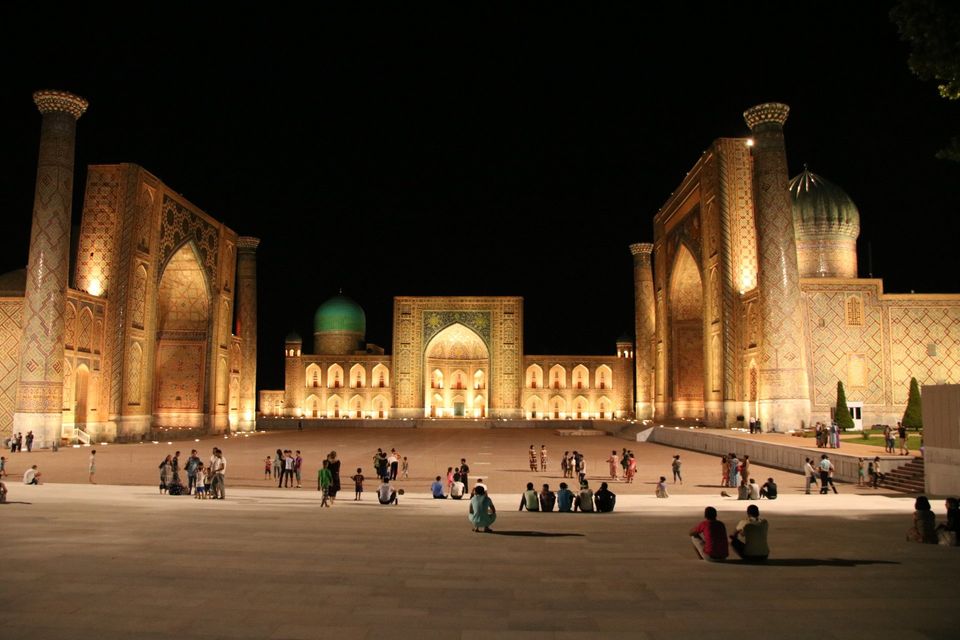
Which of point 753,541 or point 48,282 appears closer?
point 753,541

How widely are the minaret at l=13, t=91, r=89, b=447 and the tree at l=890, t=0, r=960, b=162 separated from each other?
18.5 metres

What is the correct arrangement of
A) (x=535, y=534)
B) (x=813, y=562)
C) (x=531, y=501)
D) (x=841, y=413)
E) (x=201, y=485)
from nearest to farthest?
1. (x=813, y=562)
2. (x=535, y=534)
3. (x=531, y=501)
4. (x=201, y=485)
5. (x=841, y=413)

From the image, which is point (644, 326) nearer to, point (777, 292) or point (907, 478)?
point (777, 292)

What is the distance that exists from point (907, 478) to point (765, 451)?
4026 millimetres

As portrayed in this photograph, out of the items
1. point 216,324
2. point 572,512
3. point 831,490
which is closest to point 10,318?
point 216,324

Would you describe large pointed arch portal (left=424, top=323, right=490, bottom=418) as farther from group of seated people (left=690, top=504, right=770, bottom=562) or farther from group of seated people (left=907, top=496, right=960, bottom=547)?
group of seated people (left=690, top=504, right=770, bottom=562)

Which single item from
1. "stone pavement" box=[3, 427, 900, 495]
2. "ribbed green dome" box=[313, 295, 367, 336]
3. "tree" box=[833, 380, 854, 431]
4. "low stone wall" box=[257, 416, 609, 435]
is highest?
"ribbed green dome" box=[313, 295, 367, 336]

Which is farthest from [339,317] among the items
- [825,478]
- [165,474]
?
[825,478]

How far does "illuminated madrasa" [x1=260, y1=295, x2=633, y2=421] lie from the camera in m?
41.2

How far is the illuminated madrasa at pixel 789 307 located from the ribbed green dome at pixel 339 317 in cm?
2424

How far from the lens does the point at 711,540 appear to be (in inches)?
220

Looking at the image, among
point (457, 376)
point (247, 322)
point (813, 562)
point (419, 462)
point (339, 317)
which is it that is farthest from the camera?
point (339, 317)

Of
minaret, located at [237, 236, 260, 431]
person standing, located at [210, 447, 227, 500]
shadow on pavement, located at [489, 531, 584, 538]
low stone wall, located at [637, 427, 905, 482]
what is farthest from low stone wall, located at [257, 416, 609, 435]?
shadow on pavement, located at [489, 531, 584, 538]

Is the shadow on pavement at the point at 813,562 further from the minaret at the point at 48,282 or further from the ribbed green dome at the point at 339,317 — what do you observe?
the ribbed green dome at the point at 339,317
